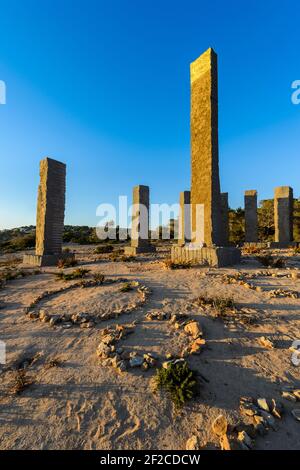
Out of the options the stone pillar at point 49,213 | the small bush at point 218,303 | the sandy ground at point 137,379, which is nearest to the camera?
the sandy ground at point 137,379

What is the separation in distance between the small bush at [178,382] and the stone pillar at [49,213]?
10.1 meters

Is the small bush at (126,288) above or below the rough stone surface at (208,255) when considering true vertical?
below

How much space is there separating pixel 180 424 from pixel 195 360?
1.08 m

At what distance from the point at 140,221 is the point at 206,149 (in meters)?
8.16

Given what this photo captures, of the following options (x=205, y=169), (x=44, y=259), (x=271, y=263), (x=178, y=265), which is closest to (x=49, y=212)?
(x=44, y=259)

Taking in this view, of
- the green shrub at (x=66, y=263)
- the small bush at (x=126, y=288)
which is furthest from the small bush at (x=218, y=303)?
the green shrub at (x=66, y=263)

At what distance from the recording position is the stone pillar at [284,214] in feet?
60.0

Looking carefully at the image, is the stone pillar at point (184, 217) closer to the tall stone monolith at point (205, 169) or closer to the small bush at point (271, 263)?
the tall stone monolith at point (205, 169)

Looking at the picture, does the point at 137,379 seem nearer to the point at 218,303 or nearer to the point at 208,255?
the point at 218,303

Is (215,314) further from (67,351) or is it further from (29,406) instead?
(29,406)

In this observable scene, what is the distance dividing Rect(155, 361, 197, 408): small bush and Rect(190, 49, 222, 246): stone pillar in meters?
6.88

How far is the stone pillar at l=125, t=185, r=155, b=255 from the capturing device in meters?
16.9

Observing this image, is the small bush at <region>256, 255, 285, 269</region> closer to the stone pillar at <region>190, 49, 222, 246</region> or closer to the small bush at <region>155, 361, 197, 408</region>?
the stone pillar at <region>190, 49, 222, 246</region>

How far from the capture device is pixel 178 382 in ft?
10.8
